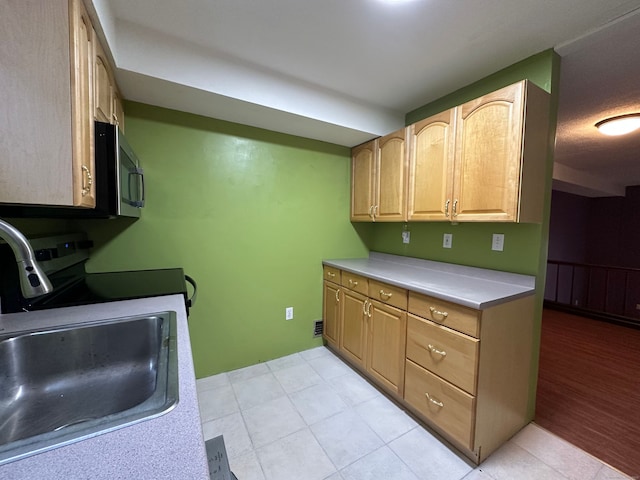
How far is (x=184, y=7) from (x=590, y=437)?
3.33 m

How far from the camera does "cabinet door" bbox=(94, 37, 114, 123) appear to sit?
114cm

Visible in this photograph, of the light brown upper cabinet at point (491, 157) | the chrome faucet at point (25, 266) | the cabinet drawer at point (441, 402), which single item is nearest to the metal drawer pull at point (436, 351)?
the cabinet drawer at point (441, 402)

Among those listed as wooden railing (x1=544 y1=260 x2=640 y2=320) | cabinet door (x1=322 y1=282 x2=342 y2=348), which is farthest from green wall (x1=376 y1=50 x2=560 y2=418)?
wooden railing (x1=544 y1=260 x2=640 y2=320)

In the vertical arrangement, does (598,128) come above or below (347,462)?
above

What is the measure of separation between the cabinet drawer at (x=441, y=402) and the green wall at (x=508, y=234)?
682 mm

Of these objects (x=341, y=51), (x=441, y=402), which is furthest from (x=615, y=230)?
(x=341, y=51)

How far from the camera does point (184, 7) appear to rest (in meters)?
1.31

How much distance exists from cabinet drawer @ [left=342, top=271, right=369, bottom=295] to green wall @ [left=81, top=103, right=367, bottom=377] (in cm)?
39

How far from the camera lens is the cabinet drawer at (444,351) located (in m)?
1.37

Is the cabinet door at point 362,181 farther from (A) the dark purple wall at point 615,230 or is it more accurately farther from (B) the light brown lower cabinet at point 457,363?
(A) the dark purple wall at point 615,230

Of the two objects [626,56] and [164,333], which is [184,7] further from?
[626,56]

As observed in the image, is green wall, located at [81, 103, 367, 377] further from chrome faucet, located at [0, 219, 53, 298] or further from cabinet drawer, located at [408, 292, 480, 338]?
chrome faucet, located at [0, 219, 53, 298]

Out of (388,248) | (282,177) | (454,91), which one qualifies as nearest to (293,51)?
(282,177)

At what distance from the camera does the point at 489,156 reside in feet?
5.15
